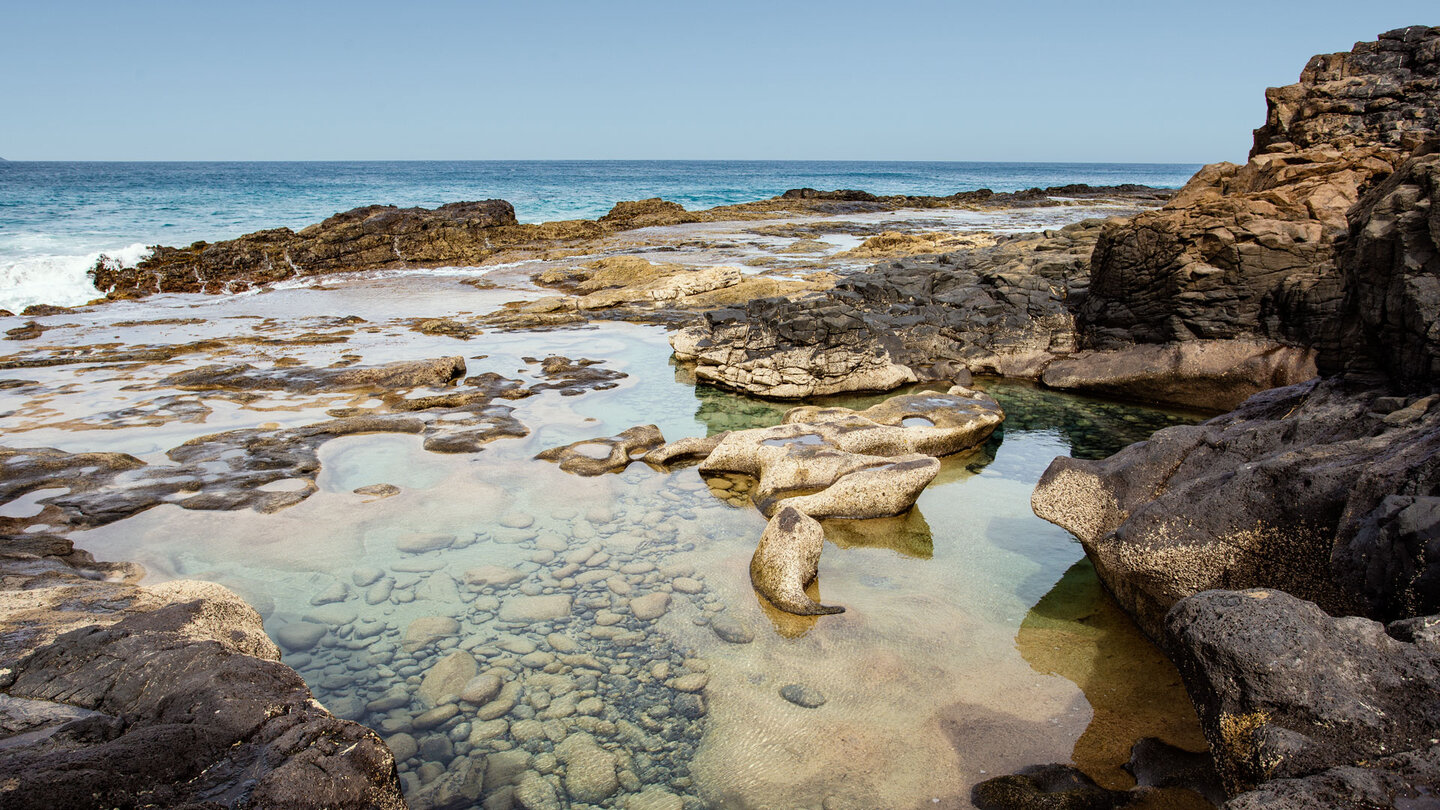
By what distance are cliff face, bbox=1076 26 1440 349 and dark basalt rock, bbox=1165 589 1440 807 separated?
809 centimetres

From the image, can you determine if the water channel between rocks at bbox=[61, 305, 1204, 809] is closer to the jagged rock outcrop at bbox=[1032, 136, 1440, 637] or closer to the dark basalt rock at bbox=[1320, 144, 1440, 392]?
the jagged rock outcrop at bbox=[1032, 136, 1440, 637]

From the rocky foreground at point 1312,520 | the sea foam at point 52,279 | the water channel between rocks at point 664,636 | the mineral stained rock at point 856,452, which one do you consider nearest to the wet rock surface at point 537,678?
the water channel between rocks at point 664,636

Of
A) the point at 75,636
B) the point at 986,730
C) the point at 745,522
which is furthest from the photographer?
the point at 745,522

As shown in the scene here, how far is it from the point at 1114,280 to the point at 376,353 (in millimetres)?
11817

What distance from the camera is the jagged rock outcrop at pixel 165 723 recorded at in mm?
2518

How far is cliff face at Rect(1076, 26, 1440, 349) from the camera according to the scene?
9.67m

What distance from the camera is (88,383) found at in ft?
35.1

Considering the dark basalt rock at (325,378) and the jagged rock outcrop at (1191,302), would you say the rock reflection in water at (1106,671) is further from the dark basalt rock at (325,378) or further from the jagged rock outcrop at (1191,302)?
the dark basalt rock at (325,378)

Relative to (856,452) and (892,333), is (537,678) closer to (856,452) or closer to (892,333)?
(856,452)

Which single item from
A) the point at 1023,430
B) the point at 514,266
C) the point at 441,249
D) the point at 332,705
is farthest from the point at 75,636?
the point at 441,249

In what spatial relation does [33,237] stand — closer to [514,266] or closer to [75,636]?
[514,266]

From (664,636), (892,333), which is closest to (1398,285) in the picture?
(664,636)

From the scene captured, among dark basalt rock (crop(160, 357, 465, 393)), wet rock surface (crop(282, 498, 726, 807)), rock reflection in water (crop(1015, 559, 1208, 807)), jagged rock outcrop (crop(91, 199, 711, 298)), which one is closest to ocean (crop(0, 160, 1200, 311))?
jagged rock outcrop (crop(91, 199, 711, 298))

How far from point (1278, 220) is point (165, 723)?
12236mm
